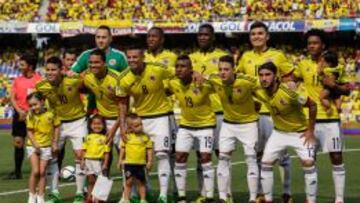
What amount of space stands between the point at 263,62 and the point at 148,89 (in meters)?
1.79

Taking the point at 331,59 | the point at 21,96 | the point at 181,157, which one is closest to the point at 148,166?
the point at 181,157

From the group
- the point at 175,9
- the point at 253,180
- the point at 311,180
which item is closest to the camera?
the point at 311,180

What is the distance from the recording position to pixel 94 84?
1297 cm

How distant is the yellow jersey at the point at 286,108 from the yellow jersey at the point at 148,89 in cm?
158

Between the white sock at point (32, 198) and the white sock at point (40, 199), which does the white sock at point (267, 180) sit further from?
the white sock at point (32, 198)

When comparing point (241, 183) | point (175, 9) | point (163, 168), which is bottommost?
point (241, 183)

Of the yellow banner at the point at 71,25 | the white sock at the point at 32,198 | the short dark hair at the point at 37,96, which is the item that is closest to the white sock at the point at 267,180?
the white sock at the point at 32,198

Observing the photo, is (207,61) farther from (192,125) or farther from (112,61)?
(112,61)

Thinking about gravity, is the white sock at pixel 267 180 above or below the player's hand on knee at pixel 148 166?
below

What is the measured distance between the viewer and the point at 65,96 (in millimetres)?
13117

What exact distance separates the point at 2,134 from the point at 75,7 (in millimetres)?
16113

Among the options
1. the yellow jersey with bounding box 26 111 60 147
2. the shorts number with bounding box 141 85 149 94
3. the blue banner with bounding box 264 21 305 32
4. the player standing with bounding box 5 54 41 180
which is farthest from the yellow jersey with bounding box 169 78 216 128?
the blue banner with bounding box 264 21 305 32

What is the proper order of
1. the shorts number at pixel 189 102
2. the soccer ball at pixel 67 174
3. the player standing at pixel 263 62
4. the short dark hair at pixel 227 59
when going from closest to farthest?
the short dark hair at pixel 227 59 → the shorts number at pixel 189 102 → the player standing at pixel 263 62 → the soccer ball at pixel 67 174

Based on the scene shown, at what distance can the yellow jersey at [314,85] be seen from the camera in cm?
1260
